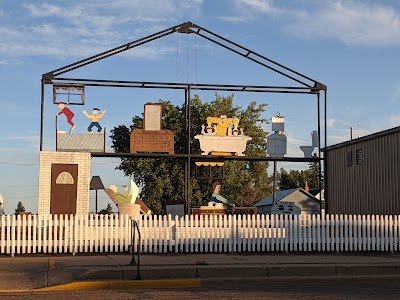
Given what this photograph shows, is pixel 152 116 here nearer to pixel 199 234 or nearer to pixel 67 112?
pixel 67 112

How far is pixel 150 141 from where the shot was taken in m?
24.4

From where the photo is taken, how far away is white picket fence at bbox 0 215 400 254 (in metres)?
17.7

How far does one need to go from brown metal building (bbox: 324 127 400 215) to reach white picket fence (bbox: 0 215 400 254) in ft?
14.1

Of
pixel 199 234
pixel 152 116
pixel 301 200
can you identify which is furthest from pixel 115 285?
pixel 301 200

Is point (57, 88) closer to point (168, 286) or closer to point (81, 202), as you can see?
point (81, 202)

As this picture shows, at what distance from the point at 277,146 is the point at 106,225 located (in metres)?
9.95

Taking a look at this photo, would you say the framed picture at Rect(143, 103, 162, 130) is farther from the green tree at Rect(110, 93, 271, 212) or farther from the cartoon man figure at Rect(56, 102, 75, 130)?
the green tree at Rect(110, 93, 271, 212)

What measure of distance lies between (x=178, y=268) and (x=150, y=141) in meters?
10.7

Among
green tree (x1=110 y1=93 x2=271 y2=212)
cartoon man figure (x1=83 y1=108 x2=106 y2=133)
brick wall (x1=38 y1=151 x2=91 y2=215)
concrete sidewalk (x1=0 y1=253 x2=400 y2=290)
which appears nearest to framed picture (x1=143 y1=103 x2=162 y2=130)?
cartoon man figure (x1=83 y1=108 x2=106 y2=133)

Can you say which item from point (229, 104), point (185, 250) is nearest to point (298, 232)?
point (185, 250)

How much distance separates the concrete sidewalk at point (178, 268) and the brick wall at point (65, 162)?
4.38 m

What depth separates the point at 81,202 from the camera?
21984 mm

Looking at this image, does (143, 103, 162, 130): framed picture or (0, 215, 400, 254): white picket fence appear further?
(143, 103, 162, 130): framed picture

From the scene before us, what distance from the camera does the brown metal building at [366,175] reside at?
77.6ft
